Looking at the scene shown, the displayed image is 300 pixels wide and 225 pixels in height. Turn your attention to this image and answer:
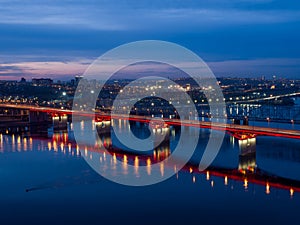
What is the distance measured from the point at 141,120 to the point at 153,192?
31.4 feet

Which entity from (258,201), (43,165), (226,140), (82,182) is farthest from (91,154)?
(258,201)

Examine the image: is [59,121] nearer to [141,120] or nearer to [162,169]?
[141,120]

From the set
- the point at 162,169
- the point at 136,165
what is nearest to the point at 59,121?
the point at 136,165

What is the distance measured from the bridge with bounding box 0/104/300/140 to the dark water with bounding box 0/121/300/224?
35.1 inches

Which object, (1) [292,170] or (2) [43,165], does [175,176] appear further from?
(2) [43,165]

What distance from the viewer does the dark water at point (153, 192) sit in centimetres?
1042

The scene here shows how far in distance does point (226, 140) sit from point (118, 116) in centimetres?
571

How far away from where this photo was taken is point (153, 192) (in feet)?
40.6

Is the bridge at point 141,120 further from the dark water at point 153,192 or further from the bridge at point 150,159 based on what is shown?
the dark water at point 153,192

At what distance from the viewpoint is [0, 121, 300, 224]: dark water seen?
10422 millimetres

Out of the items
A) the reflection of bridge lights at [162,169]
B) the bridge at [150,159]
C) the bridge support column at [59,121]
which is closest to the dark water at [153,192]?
the bridge at [150,159]

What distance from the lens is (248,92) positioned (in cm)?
5694

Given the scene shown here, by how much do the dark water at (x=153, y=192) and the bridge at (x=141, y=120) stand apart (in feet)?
2.92

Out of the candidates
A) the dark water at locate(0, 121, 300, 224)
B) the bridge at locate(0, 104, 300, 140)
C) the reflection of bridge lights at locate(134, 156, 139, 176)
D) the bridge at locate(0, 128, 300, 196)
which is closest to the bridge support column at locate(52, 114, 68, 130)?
the bridge at locate(0, 104, 300, 140)
